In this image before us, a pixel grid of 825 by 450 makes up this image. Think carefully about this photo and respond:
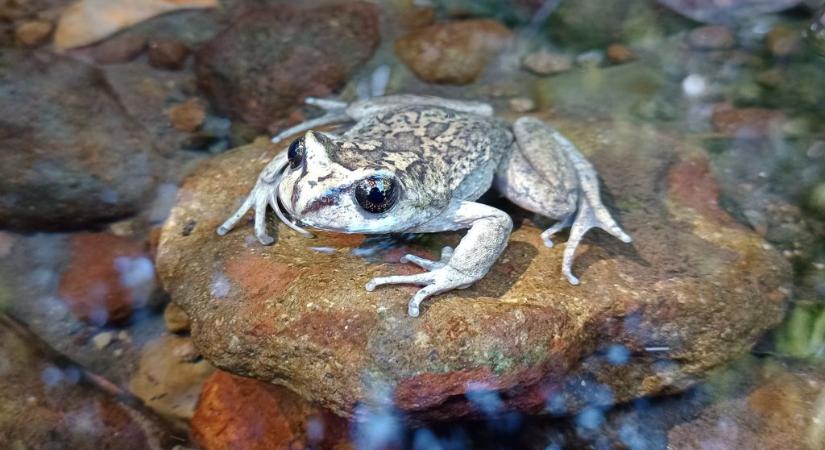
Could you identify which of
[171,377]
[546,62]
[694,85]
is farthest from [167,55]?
[694,85]

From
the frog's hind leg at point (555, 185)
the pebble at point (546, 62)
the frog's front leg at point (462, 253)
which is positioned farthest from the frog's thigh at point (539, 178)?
the pebble at point (546, 62)

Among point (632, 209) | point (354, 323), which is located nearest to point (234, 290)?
point (354, 323)

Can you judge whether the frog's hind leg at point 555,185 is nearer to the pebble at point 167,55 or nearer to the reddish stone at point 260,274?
the reddish stone at point 260,274

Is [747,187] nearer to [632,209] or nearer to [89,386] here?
[632,209]

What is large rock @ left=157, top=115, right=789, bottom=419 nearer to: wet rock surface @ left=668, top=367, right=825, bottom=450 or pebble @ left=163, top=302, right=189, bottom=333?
wet rock surface @ left=668, top=367, right=825, bottom=450

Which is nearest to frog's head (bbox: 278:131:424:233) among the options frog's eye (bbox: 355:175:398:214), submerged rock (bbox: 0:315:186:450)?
frog's eye (bbox: 355:175:398:214)
